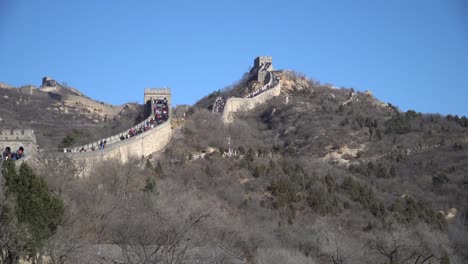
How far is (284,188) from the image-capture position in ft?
216

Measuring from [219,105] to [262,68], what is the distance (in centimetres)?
2074

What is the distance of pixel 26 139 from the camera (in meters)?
56.9

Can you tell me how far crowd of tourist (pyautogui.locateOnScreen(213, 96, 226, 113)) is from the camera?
275 feet

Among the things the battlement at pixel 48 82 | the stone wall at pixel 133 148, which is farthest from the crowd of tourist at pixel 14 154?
the battlement at pixel 48 82

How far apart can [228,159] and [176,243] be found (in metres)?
29.8

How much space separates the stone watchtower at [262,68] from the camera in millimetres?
101350

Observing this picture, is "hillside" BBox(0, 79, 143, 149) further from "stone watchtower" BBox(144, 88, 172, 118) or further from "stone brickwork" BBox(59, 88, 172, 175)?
"stone brickwork" BBox(59, 88, 172, 175)

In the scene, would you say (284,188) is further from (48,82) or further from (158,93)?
(48,82)

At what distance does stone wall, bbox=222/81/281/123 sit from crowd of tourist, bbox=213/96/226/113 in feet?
1.44

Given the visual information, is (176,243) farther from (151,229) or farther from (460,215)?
(460,215)

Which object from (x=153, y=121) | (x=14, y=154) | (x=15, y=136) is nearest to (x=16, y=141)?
(x=15, y=136)

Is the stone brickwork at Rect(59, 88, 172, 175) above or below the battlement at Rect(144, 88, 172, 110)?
below

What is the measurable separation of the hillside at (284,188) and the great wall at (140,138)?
965 millimetres

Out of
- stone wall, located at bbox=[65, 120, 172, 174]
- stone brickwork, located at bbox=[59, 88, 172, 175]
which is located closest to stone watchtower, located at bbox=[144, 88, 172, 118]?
stone brickwork, located at bbox=[59, 88, 172, 175]
